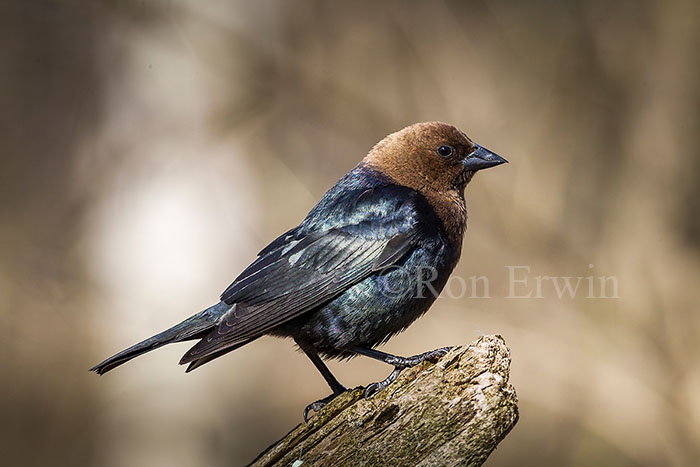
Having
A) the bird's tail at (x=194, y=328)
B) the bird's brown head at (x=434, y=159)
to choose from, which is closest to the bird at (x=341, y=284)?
the bird's tail at (x=194, y=328)

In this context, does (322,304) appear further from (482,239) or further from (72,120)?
(72,120)

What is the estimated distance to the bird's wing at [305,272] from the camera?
3248mm

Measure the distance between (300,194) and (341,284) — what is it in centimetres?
311

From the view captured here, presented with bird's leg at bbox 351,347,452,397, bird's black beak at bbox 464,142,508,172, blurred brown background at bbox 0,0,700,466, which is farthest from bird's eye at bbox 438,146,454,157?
blurred brown background at bbox 0,0,700,466

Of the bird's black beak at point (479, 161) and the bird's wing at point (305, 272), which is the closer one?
the bird's wing at point (305, 272)

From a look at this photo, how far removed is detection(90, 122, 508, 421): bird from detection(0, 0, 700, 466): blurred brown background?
247 cm

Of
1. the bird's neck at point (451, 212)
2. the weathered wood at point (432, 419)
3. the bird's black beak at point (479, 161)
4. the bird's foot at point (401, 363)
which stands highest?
the bird's black beak at point (479, 161)

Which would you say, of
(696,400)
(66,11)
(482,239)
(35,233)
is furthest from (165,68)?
(696,400)

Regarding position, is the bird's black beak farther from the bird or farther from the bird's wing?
the bird's wing

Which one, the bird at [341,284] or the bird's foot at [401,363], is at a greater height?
the bird at [341,284]

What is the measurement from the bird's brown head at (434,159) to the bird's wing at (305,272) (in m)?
0.38

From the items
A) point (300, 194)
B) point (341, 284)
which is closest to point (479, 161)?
point (341, 284)

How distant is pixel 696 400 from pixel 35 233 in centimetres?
573

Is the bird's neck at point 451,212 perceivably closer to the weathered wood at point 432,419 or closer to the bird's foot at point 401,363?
the bird's foot at point 401,363
